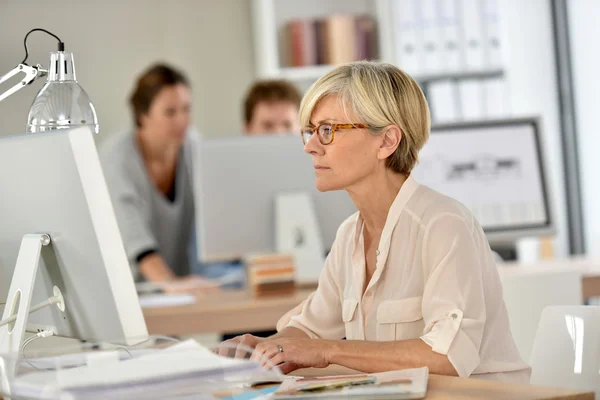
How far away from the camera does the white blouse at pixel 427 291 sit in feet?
5.14

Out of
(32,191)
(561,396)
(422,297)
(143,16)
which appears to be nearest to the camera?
(561,396)

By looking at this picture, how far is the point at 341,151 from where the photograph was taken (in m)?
1.80

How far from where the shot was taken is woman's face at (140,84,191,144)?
3.96 m

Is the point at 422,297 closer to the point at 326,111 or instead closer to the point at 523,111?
the point at 326,111

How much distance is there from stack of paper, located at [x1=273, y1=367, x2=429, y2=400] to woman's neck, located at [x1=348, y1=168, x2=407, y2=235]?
1.57 ft

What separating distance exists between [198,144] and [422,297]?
5.43 ft

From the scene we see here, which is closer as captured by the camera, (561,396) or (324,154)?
Result: (561,396)

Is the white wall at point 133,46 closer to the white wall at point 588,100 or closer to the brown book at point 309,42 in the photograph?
the brown book at point 309,42

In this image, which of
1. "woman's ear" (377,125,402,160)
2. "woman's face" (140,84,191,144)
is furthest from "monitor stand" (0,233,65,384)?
"woman's face" (140,84,191,144)

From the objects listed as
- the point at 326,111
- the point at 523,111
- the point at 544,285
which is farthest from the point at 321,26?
the point at 326,111

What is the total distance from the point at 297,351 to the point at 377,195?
0.44 metres

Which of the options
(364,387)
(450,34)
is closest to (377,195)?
(364,387)

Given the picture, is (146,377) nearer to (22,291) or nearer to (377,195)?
(22,291)

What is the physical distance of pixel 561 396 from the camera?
123 centimetres
